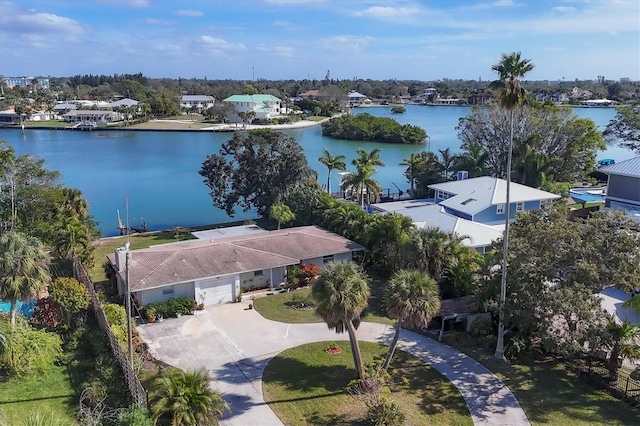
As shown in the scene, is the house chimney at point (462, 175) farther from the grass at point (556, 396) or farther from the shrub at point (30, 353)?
the shrub at point (30, 353)

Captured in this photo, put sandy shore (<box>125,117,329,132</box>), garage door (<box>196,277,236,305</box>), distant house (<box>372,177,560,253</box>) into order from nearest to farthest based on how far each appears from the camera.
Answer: garage door (<box>196,277,236,305</box>)
distant house (<box>372,177,560,253</box>)
sandy shore (<box>125,117,329,132</box>)

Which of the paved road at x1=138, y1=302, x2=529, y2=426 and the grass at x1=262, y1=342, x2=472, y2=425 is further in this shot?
the paved road at x1=138, y1=302, x2=529, y2=426

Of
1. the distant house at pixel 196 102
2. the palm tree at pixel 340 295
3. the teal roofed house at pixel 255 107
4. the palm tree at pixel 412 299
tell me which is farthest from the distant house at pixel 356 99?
the palm tree at pixel 340 295

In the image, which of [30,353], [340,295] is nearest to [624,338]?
[340,295]

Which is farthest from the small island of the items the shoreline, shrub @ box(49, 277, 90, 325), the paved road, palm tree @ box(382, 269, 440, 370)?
palm tree @ box(382, 269, 440, 370)

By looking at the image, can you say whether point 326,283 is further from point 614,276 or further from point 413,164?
point 413,164

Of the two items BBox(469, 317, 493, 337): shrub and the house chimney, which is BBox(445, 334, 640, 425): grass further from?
the house chimney
